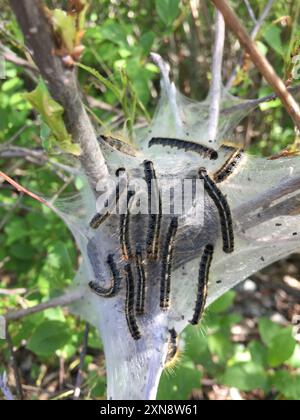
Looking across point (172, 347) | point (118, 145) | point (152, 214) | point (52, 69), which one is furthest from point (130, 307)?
point (52, 69)

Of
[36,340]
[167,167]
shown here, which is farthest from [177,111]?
[36,340]

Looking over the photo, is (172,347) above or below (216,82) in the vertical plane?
below

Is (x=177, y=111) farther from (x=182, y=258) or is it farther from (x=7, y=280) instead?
(x=7, y=280)

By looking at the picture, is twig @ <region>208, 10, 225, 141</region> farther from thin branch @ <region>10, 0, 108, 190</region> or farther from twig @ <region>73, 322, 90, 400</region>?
twig @ <region>73, 322, 90, 400</region>

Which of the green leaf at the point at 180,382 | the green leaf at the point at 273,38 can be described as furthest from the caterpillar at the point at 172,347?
the green leaf at the point at 273,38

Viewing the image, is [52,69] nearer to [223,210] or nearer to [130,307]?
[223,210]

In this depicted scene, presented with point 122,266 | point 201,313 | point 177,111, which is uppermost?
point 177,111

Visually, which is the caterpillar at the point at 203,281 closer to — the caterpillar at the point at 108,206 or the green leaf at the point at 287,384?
the caterpillar at the point at 108,206
